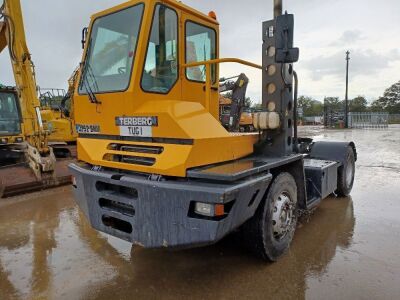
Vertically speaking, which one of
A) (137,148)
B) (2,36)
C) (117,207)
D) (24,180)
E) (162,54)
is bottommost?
(24,180)

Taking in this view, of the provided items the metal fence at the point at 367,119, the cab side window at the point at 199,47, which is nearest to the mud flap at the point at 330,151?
the cab side window at the point at 199,47

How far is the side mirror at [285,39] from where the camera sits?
11.1 feet

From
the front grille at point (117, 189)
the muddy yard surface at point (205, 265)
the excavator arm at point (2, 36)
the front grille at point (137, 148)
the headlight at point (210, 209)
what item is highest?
the excavator arm at point (2, 36)

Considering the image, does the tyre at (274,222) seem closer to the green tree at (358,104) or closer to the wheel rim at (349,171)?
the wheel rim at (349,171)

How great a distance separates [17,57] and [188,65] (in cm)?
608

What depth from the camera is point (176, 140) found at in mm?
3113

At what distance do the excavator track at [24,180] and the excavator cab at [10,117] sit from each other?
1.76 metres

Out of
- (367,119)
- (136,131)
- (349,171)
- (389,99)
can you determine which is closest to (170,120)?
(136,131)

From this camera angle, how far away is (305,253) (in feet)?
12.8

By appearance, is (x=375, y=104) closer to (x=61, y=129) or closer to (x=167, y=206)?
(x=61, y=129)

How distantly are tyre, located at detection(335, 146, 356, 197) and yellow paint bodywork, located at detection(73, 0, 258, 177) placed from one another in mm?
2912

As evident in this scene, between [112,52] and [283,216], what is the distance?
267 cm

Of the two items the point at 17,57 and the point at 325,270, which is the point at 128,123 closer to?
the point at 325,270

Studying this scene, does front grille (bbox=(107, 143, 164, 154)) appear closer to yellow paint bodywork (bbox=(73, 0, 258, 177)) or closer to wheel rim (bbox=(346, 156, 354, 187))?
yellow paint bodywork (bbox=(73, 0, 258, 177))
